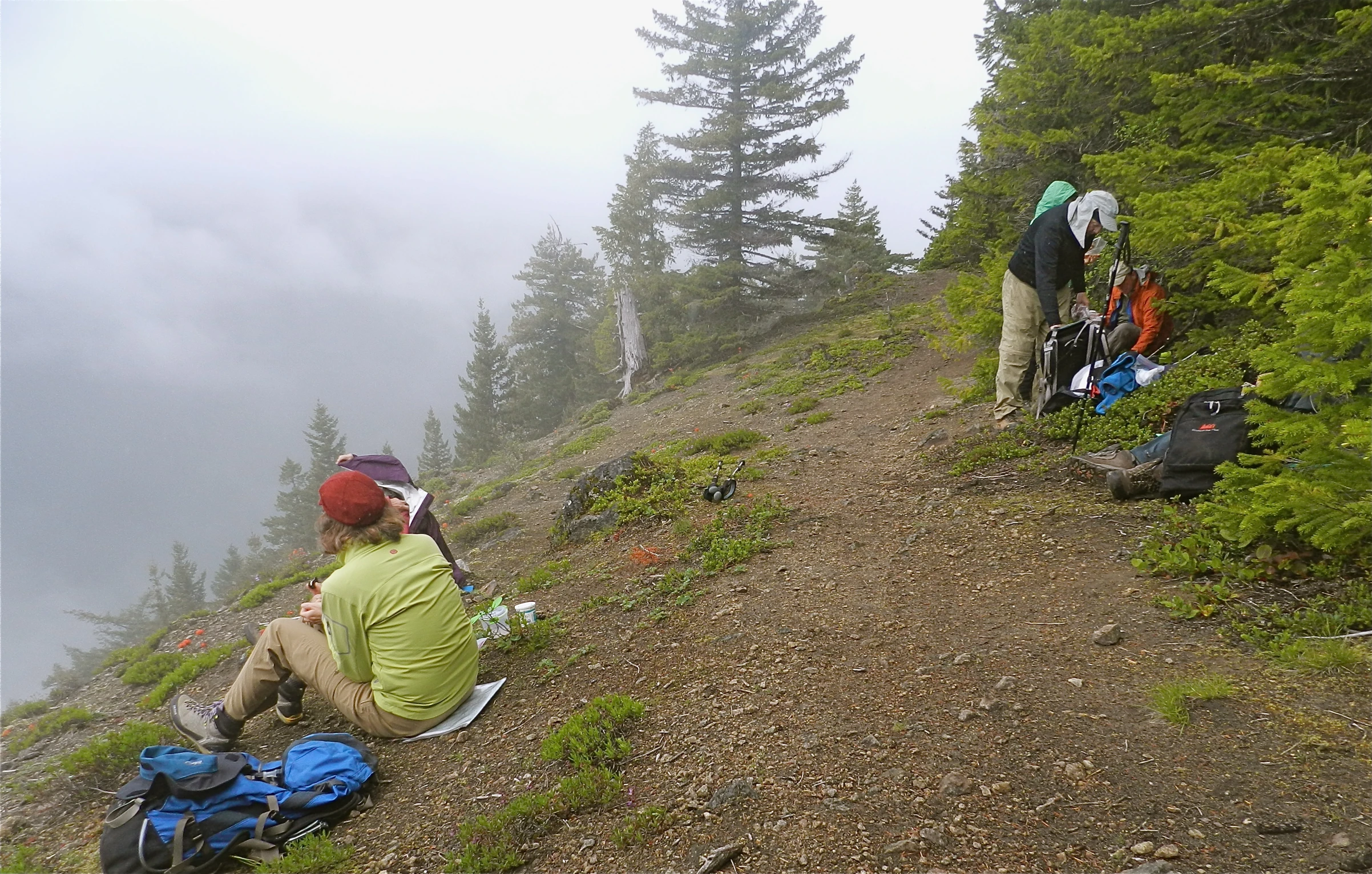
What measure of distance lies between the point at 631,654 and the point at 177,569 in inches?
2247

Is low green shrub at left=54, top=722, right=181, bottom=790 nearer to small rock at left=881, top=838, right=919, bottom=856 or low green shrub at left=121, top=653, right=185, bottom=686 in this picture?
low green shrub at left=121, top=653, right=185, bottom=686

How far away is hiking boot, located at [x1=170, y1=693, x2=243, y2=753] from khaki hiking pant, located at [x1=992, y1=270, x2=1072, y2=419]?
7.81 m

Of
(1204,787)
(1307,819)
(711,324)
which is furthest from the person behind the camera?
(711,324)

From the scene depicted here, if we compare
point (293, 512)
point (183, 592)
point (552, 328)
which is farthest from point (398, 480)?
point (183, 592)

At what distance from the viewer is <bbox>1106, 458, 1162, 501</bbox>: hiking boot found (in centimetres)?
485

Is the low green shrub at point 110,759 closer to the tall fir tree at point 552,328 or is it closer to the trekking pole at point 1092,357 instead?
the trekking pole at point 1092,357

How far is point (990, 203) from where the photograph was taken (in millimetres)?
10172

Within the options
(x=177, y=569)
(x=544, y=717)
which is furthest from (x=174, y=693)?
(x=177, y=569)

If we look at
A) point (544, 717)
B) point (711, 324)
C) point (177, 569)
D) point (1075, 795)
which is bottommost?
point (177, 569)

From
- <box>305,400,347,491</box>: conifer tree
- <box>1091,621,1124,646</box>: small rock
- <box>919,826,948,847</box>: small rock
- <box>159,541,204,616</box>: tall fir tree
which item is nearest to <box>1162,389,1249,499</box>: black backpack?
<box>1091,621,1124,646</box>: small rock

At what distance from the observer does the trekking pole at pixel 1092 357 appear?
5.87m

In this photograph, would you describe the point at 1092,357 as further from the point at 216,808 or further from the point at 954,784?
the point at 216,808

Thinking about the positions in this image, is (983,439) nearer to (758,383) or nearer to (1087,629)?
(1087,629)

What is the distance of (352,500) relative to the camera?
12.5 ft
